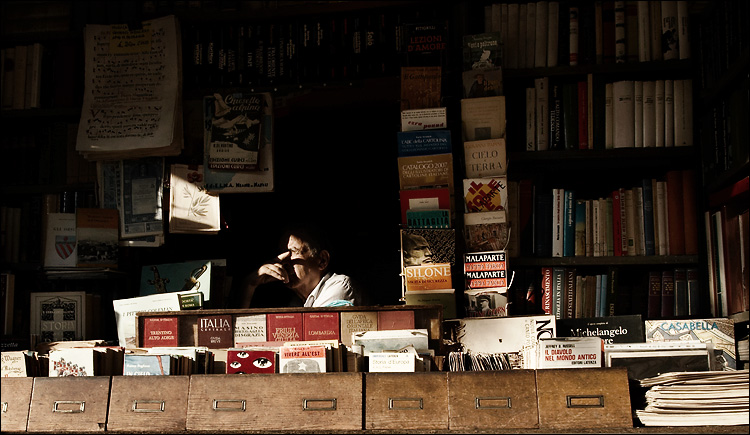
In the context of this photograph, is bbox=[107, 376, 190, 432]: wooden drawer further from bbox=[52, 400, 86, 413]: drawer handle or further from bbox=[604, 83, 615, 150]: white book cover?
bbox=[604, 83, 615, 150]: white book cover

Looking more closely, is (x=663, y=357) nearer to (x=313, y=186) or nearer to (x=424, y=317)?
(x=424, y=317)

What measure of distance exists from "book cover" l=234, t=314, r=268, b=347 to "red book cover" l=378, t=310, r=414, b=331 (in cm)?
34

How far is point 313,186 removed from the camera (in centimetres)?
313

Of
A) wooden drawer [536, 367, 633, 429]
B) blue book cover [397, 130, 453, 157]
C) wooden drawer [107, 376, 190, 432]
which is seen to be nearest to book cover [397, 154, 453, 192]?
blue book cover [397, 130, 453, 157]

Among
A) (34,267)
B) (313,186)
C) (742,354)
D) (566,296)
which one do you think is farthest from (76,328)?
(742,354)

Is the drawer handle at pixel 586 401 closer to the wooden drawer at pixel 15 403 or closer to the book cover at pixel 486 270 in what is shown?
the book cover at pixel 486 270

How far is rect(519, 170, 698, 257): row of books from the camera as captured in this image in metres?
2.81

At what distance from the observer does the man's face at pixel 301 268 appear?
9.75ft

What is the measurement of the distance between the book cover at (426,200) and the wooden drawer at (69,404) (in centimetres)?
111

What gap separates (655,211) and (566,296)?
0.44 meters

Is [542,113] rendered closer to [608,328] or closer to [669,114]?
[669,114]

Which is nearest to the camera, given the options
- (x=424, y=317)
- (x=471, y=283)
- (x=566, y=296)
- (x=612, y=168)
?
(x=424, y=317)

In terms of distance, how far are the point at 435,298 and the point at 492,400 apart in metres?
0.63

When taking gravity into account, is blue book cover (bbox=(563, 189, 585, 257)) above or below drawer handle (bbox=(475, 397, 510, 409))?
above
